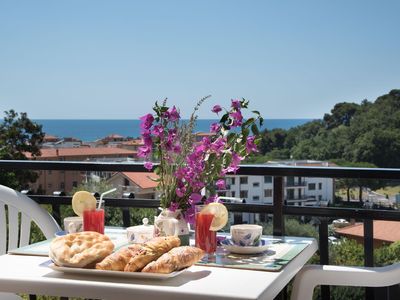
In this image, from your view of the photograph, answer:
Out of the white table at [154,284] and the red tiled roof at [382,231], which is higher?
the white table at [154,284]

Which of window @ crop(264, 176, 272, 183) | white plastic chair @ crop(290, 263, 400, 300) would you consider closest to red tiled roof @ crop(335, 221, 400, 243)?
window @ crop(264, 176, 272, 183)

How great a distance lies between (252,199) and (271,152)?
20.0m

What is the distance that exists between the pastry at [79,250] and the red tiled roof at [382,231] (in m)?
1.10

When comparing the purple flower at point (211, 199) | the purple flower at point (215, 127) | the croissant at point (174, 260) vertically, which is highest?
Result: the purple flower at point (215, 127)

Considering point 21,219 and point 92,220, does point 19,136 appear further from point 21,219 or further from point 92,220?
point 92,220

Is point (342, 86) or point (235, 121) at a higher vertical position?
point (342, 86)

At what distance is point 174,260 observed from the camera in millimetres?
1340

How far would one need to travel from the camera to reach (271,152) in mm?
22141

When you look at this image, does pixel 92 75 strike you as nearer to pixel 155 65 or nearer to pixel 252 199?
pixel 155 65

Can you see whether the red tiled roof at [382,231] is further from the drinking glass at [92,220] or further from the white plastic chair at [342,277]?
the drinking glass at [92,220]

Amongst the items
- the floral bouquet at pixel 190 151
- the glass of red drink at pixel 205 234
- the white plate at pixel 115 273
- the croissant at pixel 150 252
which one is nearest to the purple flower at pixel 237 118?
the floral bouquet at pixel 190 151

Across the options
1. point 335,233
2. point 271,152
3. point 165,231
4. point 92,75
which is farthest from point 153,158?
point 92,75

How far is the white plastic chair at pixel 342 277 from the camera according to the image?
165cm

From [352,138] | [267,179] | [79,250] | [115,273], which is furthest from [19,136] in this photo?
[115,273]
